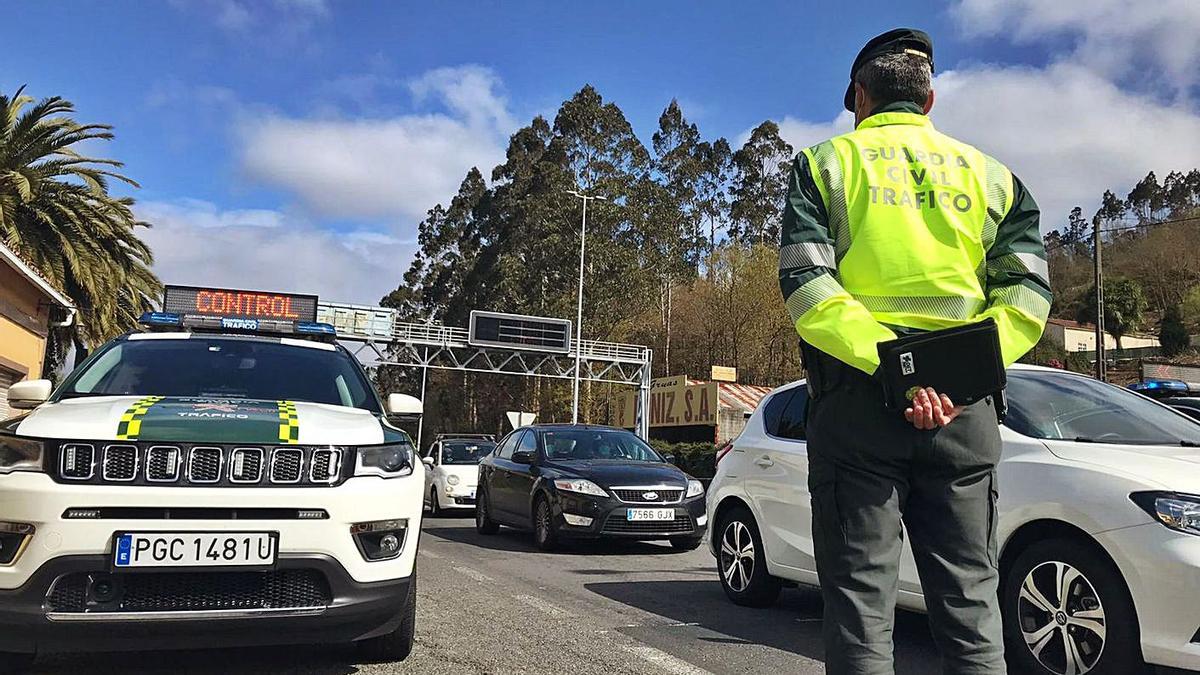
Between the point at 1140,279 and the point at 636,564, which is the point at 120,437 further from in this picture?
the point at 1140,279

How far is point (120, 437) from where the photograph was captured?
3914 millimetres

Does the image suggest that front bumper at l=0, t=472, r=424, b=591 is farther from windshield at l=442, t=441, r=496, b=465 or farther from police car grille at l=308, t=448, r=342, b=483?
windshield at l=442, t=441, r=496, b=465

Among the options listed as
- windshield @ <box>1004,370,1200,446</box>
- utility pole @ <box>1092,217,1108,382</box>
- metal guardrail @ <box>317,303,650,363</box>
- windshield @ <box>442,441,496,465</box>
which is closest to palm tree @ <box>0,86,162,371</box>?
windshield @ <box>442,441,496,465</box>

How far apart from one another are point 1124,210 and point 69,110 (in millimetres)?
112937

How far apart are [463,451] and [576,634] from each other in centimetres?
1232

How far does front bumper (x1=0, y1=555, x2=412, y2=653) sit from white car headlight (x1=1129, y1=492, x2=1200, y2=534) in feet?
10.1

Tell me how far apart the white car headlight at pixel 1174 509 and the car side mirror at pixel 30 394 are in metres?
4.99

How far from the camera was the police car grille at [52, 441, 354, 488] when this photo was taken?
386 cm

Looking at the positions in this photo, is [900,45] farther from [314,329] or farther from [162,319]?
[162,319]

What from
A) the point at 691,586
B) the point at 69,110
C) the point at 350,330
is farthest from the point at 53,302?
the point at 691,586

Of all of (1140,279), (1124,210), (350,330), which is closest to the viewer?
(350,330)

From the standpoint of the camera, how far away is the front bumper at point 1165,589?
12.3 ft

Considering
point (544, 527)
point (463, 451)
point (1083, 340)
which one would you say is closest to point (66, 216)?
point (463, 451)

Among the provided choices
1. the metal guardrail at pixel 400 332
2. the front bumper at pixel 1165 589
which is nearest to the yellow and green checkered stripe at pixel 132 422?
the front bumper at pixel 1165 589
